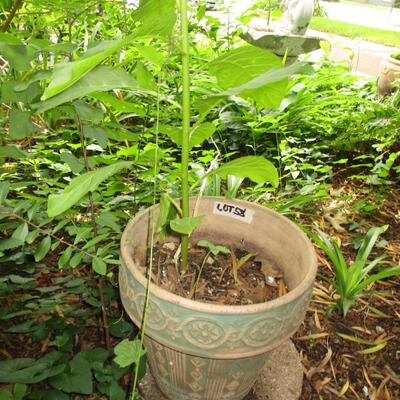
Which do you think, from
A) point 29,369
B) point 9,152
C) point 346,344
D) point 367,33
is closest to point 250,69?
point 9,152

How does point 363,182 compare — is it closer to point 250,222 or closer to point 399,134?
point 399,134

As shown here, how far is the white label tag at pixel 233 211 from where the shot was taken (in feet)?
3.22

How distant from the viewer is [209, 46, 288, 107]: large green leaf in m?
0.67

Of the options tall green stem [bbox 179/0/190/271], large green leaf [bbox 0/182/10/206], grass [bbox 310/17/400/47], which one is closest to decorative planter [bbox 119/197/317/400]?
tall green stem [bbox 179/0/190/271]

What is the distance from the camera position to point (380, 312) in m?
1.34

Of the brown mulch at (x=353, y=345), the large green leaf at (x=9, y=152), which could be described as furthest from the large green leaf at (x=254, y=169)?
the brown mulch at (x=353, y=345)

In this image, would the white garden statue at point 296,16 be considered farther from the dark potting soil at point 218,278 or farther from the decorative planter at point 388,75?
the dark potting soil at point 218,278

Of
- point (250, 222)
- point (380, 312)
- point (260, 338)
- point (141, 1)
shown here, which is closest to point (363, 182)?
point (380, 312)

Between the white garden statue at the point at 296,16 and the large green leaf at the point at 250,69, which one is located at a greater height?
the large green leaf at the point at 250,69

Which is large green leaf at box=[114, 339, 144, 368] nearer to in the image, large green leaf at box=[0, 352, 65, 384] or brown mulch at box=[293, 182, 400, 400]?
large green leaf at box=[0, 352, 65, 384]

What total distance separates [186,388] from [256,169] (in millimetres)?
595

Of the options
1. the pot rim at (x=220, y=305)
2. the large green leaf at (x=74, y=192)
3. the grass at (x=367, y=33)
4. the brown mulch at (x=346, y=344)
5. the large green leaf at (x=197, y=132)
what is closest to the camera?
the large green leaf at (x=74, y=192)

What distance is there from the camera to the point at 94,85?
56cm

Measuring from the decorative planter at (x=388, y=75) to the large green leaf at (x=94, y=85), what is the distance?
2850mm
